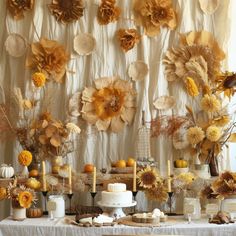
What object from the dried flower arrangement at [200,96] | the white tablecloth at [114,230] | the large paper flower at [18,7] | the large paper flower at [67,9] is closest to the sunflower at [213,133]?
the dried flower arrangement at [200,96]

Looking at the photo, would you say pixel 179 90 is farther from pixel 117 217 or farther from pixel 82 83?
pixel 117 217

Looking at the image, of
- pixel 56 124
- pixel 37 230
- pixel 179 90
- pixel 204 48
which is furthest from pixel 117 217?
pixel 204 48

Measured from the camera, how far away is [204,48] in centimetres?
366

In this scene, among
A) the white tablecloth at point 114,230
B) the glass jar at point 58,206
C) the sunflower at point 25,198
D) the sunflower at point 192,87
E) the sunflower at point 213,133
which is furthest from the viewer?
the sunflower at point 192,87

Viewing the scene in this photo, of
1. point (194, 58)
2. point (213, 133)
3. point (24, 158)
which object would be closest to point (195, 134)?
point (213, 133)

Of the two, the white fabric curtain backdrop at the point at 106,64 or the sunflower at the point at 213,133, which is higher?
the white fabric curtain backdrop at the point at 106,64

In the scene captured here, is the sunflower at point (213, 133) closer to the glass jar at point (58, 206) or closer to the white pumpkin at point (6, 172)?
the glass jar at point (58, 206)

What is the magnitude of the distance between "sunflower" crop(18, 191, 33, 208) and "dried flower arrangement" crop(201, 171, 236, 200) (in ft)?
3.34

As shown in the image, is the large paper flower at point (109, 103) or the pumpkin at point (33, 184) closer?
the pumpkin at point (33, 184)

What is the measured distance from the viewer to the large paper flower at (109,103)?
12.2ft

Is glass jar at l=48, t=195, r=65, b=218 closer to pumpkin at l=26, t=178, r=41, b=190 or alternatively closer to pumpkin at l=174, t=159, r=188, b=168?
pumpkin at l=26, t=178, r=41, b=190

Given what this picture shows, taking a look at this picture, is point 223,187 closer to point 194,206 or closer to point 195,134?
point 194,206

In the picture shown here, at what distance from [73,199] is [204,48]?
132 centimetres

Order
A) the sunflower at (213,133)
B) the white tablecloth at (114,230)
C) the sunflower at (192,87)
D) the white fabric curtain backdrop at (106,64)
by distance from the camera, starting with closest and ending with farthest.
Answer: the white tablecloth at (114,230) < the sunflower at (213,133) < the sunflower at (192,87) < the white fabric curtain backdrop at (106,64)
